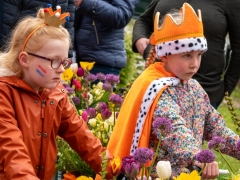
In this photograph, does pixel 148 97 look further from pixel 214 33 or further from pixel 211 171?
pixel 214 33

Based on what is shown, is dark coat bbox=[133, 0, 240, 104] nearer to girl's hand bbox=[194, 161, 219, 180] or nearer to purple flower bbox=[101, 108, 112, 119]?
purple flower bbox=[101, 108, 112, 119]

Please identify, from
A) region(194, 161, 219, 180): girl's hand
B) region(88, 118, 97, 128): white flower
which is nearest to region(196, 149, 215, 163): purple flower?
region(194, 161, 219, 180): girl's hand

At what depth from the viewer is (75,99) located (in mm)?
4309

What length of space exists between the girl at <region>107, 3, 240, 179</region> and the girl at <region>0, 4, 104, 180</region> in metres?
0.36

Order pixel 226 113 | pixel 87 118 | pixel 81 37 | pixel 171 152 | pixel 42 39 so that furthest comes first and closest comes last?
pixel 226 113, pixel 81 37, pixel 87 118, pixel 171 152, pixel 42 39

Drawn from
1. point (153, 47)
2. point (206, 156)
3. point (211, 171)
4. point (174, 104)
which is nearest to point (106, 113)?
point (153, 47)

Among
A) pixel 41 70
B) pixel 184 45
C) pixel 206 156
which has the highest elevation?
pixel 184 45

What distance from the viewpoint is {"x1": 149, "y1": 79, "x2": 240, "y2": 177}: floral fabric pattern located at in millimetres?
3103

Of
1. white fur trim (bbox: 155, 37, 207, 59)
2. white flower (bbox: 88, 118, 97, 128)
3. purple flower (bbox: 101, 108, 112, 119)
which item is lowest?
white flower (bbox: 88, 118, 97, 128)

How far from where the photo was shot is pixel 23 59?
297 cm

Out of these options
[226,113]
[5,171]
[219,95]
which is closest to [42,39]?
[5,171]

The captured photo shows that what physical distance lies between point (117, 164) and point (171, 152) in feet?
1.72

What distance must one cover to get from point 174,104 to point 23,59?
→ 77 centimetres

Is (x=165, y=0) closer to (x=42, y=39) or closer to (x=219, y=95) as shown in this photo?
(x=219, y=95)
